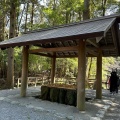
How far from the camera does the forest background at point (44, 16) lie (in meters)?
13.0

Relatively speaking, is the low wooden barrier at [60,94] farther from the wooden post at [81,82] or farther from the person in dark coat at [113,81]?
the person in dark coat at [113,81]

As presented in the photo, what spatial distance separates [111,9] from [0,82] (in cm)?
1248

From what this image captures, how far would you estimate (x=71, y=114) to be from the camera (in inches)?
218

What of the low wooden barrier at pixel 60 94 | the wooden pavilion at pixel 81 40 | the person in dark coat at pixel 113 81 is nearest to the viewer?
the wooden pavilion at pixel 81 40

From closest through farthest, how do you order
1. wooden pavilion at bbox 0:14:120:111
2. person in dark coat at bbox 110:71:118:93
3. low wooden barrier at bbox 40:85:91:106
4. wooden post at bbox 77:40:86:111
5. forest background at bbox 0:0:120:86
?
wooden pavilion at bbox 0:14:120:111 < wooden post at bbox 77:40:86:111 < low wooden barrier at bbox 40:85:91:106 < person in dark coat at bbox 110:71:118:93 < forest background at bbox 0:0:120:86

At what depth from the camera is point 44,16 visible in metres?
18.0

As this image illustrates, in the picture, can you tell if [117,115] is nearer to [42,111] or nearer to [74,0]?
[42,111]

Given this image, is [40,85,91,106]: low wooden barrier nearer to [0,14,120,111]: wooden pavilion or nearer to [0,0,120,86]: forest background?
[0,14,120,111]: wooden pavilion

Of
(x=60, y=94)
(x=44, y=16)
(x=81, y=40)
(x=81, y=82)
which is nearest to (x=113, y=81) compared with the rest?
(x=60, y=94)

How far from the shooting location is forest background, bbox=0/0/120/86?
42.8 feet

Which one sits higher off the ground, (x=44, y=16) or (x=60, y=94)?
(x=44, y=16)

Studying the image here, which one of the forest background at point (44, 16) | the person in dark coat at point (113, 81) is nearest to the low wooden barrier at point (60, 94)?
the person in dark coat at point (113, 81)

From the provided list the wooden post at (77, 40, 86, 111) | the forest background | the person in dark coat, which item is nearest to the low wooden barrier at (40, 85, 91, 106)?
the wooden post at (77, 40, 86, 111)

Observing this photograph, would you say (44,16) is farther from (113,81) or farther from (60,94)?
(60,94)
